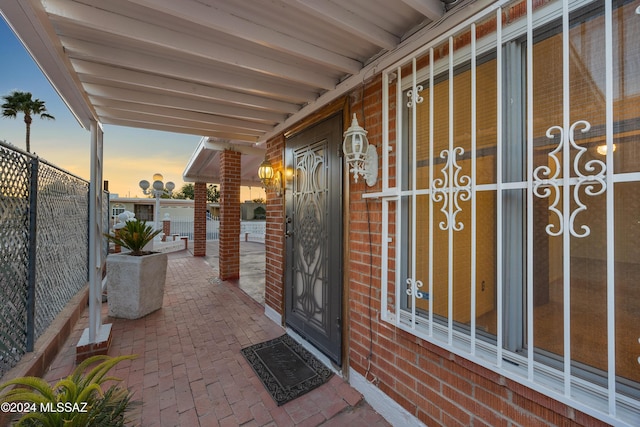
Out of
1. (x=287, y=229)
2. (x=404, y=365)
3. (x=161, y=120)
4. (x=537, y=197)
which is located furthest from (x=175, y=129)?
(x=537, y=197)

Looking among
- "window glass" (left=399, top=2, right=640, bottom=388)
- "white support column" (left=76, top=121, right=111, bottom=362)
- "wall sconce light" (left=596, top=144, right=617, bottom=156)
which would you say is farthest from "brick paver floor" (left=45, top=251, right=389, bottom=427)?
"wall sconce light" (left=596, top=144, right=617, bottom=156)

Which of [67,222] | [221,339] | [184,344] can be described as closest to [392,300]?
[221,339]

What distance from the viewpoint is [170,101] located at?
275 centimetres

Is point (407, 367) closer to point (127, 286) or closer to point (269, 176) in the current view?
point (269, 176)

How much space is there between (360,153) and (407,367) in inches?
65.8

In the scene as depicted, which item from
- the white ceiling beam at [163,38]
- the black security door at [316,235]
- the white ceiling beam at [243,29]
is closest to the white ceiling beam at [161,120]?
the black security door at [316,235]

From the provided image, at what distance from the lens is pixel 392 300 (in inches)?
79.0

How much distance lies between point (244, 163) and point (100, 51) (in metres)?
5.85

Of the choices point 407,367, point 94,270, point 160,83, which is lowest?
point 407,367

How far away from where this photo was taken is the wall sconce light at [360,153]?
6.70 feet

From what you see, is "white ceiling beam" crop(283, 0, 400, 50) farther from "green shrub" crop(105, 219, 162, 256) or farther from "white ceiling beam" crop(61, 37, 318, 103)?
"green shrub" crop(105, 219, 162, 256)

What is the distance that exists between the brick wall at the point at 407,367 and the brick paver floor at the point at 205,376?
0.38 m

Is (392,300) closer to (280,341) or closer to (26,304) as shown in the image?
(280,341)

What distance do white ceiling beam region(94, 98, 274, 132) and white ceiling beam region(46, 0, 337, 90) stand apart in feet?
3.90
